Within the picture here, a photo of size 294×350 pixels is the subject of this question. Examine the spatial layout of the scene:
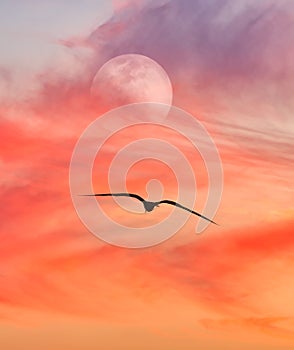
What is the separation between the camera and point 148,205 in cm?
6775

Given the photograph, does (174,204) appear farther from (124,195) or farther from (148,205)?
(124,195)

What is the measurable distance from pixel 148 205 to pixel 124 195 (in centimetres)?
697

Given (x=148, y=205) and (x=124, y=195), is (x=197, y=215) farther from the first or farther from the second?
(x=124, y=195)

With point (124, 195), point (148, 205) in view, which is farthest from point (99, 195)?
point (148, 205)

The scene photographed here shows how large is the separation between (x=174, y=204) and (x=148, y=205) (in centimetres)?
455

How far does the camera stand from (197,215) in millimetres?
68875

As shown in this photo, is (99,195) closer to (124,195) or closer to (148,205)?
(124,195)

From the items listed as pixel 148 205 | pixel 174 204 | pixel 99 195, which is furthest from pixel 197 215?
pixel 99 195

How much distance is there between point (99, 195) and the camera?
75.2 meters

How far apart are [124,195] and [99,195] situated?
17.0 feet

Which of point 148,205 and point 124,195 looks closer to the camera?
point 148,205

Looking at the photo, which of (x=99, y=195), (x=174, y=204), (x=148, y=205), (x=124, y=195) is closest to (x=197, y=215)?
(x=174, y=204)

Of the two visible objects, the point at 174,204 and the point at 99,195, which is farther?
the point at 99,195

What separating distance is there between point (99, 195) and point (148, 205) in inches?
463
